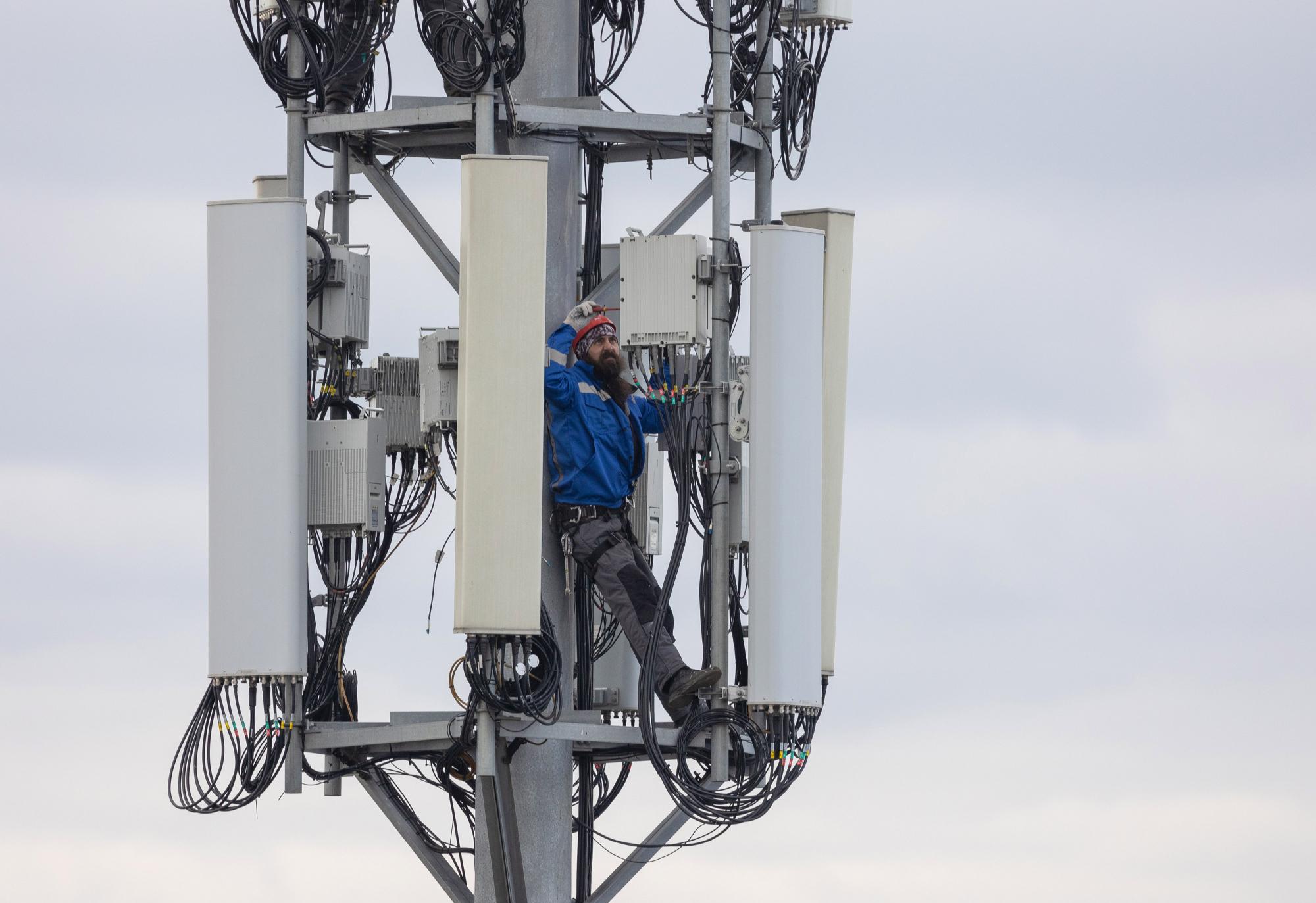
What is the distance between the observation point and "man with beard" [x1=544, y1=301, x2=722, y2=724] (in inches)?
837

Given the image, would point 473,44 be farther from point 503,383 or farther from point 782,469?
point 782,469

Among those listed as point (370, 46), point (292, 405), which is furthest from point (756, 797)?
point (370, 46)

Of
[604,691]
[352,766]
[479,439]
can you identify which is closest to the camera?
[479,439]

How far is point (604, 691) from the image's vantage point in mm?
23531

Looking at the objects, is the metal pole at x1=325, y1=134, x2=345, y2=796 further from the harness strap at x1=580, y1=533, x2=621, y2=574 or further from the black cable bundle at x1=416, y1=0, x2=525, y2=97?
the harness strap at x1=580, y1=533, x2=621, y2=574

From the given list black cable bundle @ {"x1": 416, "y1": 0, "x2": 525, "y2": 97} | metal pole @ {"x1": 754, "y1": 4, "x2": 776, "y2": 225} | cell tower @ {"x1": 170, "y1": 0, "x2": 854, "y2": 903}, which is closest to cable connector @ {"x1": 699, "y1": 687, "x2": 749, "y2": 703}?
cell tower @ {"x1": 170, "y1": 0, "x2": 854, "y2": 903}

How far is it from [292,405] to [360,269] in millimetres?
1362

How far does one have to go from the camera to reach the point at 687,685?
2105 cm

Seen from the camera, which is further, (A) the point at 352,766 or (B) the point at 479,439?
(A) the point at 352,766

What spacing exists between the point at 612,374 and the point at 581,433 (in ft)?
1.50

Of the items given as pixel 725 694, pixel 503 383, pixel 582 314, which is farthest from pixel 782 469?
pixel 503 383

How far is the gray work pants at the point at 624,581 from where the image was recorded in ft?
69.9

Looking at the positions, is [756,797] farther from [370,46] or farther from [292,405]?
[370,46]

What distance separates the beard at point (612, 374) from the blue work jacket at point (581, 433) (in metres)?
0.04
